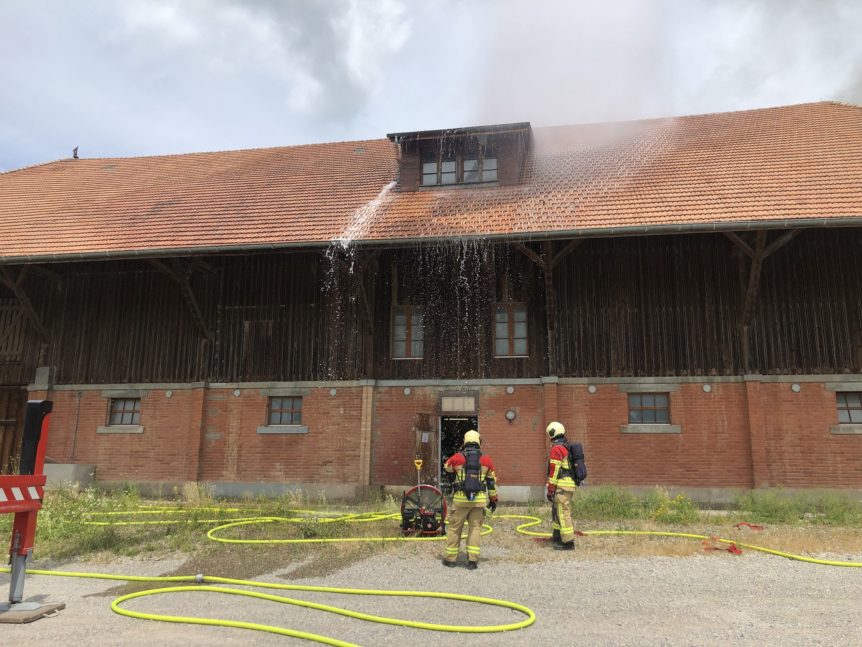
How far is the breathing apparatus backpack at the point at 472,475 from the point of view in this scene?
7.13 metres

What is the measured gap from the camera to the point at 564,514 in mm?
7879

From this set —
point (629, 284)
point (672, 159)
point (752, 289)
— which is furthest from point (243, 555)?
point (672, 159)

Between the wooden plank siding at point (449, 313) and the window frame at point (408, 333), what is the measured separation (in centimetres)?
12

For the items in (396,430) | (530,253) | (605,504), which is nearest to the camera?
(605,504)

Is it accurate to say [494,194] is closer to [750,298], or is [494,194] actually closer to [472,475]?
[750,298]

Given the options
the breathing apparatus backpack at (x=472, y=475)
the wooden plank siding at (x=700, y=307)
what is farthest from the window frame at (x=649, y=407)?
the breathing apparatus backpack at (x=472, y=475)

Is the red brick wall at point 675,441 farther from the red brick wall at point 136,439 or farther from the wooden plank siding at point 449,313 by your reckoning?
the red brick wall at point 136,439

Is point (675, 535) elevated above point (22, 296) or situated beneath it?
situated beneath

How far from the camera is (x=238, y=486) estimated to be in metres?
13.2

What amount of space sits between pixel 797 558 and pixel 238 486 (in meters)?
10.8

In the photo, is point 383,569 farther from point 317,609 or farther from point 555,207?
point 555,207

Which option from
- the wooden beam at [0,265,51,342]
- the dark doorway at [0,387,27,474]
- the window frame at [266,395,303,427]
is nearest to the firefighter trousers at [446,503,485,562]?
the window frame at [266,395,303,427]

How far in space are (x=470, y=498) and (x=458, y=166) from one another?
9.77 metres

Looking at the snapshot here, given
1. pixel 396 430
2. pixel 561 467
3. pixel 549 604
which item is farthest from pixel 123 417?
pixel 549 604
